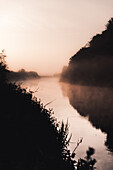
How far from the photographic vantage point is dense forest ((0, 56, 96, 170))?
7793 millimetres

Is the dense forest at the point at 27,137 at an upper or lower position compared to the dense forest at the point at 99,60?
lower

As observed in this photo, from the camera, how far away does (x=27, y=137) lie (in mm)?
8727

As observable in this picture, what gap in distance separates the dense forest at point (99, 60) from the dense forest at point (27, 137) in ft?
241

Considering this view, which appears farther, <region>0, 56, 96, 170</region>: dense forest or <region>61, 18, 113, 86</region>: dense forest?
<region>61, 18, 113, 86</region>: dense forest

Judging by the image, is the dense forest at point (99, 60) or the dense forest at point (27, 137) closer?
the dense forest at point (27, 137)

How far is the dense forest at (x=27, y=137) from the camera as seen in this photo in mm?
7793

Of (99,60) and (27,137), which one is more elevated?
(99,60)

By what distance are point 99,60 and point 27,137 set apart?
89887 mm

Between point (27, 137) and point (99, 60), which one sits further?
point (99, 60)

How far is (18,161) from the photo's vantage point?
8203 millimetres

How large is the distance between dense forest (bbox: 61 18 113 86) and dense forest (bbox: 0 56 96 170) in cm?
7340

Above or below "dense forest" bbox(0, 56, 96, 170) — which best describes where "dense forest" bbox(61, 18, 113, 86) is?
above

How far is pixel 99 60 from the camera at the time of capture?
96438mm

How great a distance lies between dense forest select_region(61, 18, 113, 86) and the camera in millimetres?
87188
